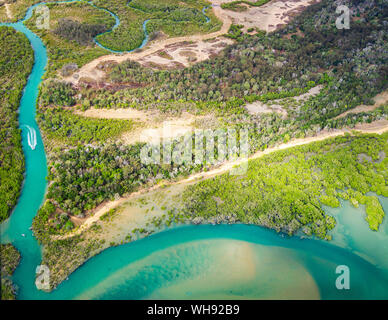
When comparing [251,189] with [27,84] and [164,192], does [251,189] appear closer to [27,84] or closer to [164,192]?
[164,192]

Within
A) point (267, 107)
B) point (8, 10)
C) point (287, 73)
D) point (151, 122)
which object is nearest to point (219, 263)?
point (151, 122)

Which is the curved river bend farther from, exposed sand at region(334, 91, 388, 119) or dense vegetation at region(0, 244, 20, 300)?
exposed sand at region(334, 91, 388, 119)

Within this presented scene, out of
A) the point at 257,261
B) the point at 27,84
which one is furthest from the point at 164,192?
the point at 27,84

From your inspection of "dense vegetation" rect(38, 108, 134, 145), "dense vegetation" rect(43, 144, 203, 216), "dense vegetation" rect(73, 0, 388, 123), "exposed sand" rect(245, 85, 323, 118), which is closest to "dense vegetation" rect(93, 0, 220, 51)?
"dense vegetation" rect(73, 0, 388, 123)

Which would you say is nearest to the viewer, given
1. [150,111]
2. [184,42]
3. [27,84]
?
[150,111]

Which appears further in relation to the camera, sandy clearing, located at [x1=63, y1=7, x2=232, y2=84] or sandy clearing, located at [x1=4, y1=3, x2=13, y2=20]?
sandy clearing, located at [x1=4, y1=3, x2=13, y2=20]
